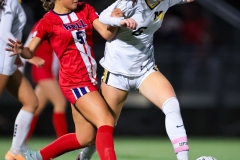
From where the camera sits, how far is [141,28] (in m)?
5.95

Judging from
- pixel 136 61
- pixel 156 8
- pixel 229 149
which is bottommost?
pixel 229 149

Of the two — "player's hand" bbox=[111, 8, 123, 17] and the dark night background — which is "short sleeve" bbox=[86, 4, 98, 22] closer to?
"player's hand" bbox=[111, 8, 123, 17]

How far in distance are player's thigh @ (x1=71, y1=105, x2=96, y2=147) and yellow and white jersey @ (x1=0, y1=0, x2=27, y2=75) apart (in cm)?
108

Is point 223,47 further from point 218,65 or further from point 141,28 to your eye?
point 141,28

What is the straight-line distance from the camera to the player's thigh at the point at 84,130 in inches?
238

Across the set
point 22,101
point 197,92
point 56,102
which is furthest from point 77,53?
point 197,92

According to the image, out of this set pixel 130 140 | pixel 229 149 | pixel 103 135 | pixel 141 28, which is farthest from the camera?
pixel 130 140

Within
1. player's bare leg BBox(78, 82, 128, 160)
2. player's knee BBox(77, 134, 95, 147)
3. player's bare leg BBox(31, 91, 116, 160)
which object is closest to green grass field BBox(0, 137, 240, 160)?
player's bare leg BBox(31, 91, 116, 160)

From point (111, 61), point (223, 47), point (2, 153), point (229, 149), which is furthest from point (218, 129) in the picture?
point (111, 61)

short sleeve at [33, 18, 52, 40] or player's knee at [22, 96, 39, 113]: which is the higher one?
short sleeve at [33, 18, 52, 40]

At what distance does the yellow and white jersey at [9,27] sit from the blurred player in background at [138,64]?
41.4 inches

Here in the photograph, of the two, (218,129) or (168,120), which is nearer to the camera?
(168,120)

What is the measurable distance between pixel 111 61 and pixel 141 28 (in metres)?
0.40

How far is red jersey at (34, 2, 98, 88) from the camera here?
5.91 m
